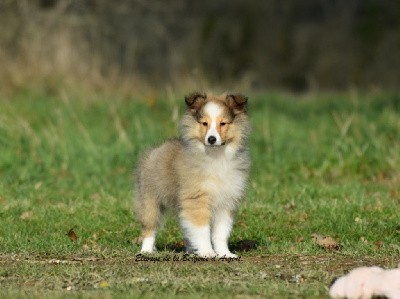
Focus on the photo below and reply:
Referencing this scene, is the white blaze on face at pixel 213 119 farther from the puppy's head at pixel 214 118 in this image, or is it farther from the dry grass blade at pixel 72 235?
the dry grass blade at pixel 72 235

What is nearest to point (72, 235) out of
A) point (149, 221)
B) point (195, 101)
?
point (149, 221)

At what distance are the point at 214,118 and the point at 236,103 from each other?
1.06ft

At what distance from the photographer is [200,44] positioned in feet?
101

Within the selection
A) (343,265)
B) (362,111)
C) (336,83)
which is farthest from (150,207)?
(336,83)

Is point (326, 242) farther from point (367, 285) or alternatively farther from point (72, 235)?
point (367, 285)

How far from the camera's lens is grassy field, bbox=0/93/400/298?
7.70m

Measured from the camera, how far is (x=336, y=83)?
3136cm

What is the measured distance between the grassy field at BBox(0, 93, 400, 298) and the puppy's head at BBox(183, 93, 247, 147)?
1065 mm

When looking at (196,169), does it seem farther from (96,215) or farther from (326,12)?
(326,12)

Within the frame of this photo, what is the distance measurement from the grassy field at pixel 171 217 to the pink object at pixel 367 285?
225mm

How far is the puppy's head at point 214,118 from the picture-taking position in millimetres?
8805

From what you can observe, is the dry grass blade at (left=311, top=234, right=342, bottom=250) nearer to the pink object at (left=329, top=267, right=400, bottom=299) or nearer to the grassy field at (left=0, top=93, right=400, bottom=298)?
the grassy field at (left=0, top=93, right=400, bottom=298)

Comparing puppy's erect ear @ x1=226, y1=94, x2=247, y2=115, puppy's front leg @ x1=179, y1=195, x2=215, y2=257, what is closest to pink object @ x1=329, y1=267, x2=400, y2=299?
puppy's front leg @ x1=179, y1=195, x2=215, y2=257

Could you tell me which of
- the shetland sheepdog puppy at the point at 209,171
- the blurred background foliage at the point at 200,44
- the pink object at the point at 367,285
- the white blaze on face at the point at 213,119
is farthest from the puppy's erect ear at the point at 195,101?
the blurred background foliage at the point at 200,44
